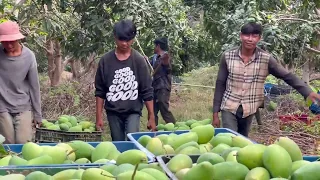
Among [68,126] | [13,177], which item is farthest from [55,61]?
[13,177]

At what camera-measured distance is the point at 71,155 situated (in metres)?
2.91

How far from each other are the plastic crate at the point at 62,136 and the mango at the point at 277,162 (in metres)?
2.82

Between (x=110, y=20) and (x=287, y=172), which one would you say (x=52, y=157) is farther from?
(x=110, y=20)

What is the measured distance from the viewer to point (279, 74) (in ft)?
15.1

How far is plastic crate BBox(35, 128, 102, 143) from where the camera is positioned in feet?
16.2

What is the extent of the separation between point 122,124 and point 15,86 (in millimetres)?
979

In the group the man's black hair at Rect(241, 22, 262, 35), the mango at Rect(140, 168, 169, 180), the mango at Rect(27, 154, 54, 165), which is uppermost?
the man's black hair at Rect(241, 22, 262, 35)

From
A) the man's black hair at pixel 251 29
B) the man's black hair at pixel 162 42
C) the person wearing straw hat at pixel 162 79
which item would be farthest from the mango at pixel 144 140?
the person wearing straw hat at pixel 162 79

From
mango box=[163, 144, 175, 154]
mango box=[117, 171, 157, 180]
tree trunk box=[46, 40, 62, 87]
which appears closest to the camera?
mango box=[117, 171, 157, 180]

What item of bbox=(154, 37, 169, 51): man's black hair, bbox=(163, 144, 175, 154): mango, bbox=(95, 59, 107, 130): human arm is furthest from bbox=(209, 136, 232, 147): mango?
bbox=(154, 37, 169, 51): man's black hair

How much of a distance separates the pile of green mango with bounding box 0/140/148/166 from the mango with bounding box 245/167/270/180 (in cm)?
51

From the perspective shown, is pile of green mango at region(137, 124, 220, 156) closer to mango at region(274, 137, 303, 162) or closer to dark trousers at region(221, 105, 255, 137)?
mango at region(274, 137, 303, 162)

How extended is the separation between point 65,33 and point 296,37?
11.3ft

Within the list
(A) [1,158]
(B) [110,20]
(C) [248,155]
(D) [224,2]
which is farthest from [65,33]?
(C) [248,155]
